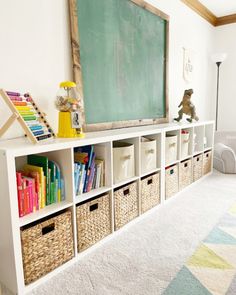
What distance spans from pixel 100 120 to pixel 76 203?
0.82 m

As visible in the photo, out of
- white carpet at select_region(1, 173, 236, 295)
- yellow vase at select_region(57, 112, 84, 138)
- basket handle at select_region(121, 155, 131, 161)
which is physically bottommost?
white carpet at select_region(1, 173, 236, 295)

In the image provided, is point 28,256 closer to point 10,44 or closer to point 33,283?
point 33,283

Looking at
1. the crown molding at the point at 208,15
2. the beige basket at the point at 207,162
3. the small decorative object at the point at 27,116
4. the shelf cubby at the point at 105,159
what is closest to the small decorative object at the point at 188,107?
the beige basket at the point at 207,162

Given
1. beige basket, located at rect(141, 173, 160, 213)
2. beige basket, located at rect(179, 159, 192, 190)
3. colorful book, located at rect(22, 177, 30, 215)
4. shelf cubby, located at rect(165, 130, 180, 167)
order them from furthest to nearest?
beige basket, located at rect(179, 159, 192, 190)
shelf cubby, located at rect(165, 130, 180, 167)
beige basket, located at rect(141, 173, 160, 213)
colorful book, located at rect(22, 177, 30, 215)

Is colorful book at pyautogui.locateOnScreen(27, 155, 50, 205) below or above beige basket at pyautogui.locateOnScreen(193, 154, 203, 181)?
above

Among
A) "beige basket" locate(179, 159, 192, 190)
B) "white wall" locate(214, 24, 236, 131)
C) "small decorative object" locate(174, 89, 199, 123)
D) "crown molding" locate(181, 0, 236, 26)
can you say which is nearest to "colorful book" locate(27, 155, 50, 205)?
"beige basket" locate(179, 159, 192, 190)

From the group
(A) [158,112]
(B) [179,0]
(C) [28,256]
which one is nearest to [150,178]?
(A) [158,112]

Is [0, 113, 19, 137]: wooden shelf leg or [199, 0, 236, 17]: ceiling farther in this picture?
[199, 0, 236, 17]: ceiling

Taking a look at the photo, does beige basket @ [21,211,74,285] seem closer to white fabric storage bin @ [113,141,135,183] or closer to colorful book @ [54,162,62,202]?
colorful book @ [54,162,62,202]

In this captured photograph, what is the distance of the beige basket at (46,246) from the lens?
1231 mm

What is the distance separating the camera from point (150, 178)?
82.0 inches

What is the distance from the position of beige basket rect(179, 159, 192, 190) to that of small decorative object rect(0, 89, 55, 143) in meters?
1.52

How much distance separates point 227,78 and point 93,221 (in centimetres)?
352

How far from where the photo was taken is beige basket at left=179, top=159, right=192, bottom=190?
8.39ft
